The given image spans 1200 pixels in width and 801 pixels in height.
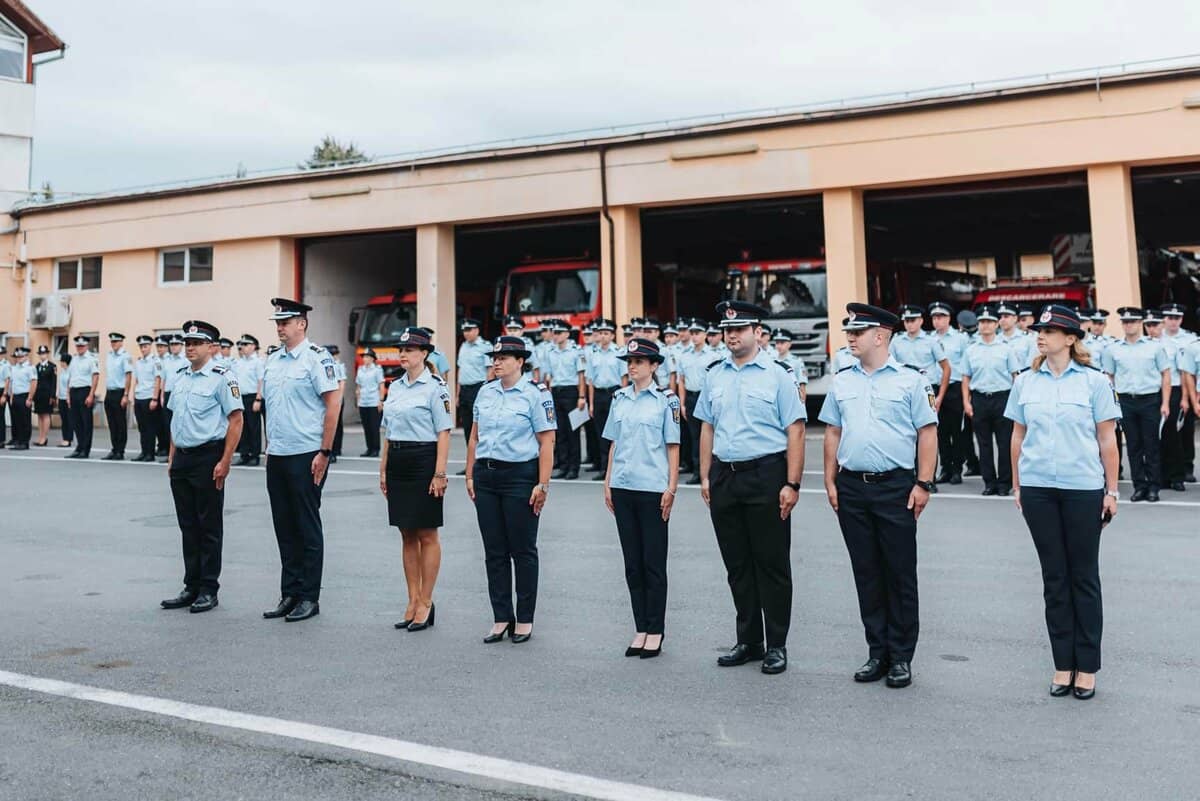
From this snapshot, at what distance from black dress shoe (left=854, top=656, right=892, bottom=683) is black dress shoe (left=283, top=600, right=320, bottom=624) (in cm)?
339

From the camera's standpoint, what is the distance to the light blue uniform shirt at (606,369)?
14.2 meters

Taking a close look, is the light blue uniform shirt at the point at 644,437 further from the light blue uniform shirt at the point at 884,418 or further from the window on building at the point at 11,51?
the window on building at the point at 11,51

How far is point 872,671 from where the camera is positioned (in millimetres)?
5121

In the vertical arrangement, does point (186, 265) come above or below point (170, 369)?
above

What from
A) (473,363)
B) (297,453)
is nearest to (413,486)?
(297,453)

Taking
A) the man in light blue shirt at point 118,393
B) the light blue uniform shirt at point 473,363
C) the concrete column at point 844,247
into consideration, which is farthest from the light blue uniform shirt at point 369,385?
the concrete column at point 844,247

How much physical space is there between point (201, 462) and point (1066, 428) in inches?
210

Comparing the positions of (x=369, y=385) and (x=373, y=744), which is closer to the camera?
(x=373, y=744)

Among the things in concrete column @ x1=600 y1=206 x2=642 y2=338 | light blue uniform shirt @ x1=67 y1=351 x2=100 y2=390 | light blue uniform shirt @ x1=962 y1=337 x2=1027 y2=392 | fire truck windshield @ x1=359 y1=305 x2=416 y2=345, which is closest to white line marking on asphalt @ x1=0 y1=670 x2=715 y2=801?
light blue uniform shirt @ x1=962 y1=337 x2=1027 y2=392

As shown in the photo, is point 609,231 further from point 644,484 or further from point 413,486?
point 644,484

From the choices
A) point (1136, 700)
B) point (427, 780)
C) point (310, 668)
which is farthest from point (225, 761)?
point (1136, 700)

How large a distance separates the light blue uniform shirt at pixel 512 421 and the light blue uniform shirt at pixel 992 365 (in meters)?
7.32

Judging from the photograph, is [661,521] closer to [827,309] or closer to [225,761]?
[225,761]

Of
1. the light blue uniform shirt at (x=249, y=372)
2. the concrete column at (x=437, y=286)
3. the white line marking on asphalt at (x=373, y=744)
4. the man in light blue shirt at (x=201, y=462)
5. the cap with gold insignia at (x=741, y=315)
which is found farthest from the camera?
the concrete column at (x=437, y=286)
